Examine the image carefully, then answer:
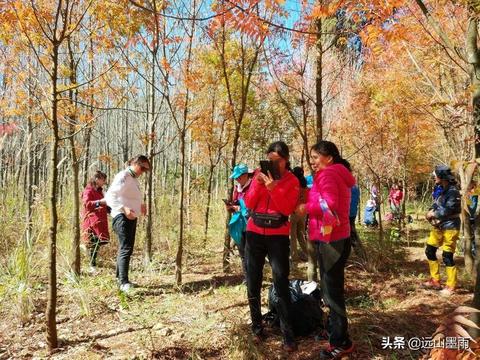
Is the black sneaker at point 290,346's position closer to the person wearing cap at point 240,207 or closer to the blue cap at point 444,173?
the person wearing cap at point 240,207

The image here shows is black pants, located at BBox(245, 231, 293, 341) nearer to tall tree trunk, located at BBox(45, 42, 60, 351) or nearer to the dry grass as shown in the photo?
the dry grass

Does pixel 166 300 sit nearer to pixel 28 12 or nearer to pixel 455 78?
pixel 28 12

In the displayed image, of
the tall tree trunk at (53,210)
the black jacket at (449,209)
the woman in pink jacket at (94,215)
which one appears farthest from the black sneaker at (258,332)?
the woman in pink jacket at (94,215)

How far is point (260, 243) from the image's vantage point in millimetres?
3191

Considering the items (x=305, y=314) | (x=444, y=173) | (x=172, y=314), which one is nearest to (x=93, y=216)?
(x=172, y=314)

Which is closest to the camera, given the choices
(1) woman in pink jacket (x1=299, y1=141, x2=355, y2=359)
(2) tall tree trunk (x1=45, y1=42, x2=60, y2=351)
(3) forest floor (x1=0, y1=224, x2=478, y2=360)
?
(1) woman in pink jacket (x1=299, y1=141, x2=355, y2=359)

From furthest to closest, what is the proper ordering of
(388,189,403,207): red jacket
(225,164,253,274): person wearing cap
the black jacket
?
(388,189,403,207): red jacket
the black jacket
(225,164,253,274): person wearing cap

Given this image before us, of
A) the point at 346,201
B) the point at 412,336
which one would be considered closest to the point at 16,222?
the point at 346,201

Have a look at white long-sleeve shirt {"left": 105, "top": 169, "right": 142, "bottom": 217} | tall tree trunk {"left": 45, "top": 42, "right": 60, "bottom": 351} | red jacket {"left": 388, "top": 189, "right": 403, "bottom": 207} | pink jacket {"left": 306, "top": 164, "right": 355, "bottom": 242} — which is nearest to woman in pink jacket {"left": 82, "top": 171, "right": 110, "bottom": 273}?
white long-sleeve shirt {"left": 105, "top": 169, "right": 142, "bottom": 217}

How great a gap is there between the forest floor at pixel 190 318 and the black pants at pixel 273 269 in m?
0.22

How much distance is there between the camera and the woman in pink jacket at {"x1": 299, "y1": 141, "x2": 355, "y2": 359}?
2.81 meters

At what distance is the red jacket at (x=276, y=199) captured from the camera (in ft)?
10.1

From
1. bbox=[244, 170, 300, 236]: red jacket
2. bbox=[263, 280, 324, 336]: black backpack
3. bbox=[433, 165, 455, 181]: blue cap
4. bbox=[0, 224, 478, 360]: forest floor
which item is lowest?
bbox=[0, 224, 478, 360]: forest floor

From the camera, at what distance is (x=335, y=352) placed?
9.23 ft
